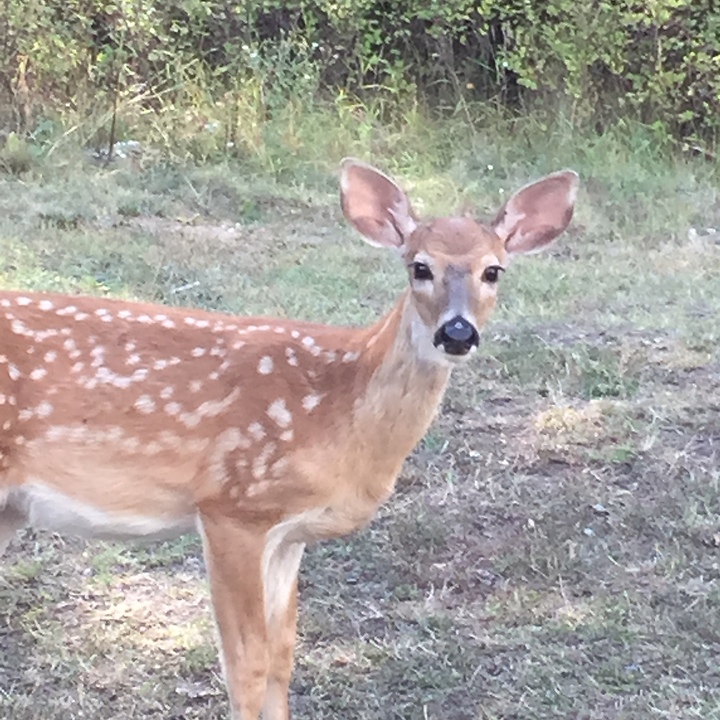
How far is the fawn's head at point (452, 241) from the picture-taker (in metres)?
3.28

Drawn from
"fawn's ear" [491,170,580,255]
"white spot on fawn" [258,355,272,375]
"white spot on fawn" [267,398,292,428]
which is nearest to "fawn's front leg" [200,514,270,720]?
"white spot on fawn" [267,398,292,428]

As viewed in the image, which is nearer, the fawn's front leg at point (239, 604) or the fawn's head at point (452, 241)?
the fawn's head at point (452, 241)

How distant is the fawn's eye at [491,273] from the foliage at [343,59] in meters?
6.20

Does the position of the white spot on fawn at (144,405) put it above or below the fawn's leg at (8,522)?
above

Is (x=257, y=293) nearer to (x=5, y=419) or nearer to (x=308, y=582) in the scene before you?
(x=308, y=582)

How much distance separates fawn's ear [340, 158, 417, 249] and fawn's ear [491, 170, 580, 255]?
0.25 meters

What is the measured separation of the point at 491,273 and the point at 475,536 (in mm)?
1407

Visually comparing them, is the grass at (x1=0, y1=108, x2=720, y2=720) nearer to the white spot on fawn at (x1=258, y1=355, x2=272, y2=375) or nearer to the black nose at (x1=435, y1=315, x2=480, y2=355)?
the white spot on fawn at (x1=258, y1=355, x2=272, y2=375)

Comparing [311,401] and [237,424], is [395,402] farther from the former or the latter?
[237,424]

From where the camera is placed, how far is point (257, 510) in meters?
3.41

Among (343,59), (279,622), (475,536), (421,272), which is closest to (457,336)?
(421,272)

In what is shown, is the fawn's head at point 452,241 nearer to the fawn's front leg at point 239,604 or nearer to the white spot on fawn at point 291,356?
the white spot on fawn at point 291,356

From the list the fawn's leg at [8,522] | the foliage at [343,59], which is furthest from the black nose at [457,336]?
the foliage at [343,59]

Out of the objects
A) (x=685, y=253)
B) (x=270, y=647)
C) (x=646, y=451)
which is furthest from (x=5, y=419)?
(x=685, y=253)
